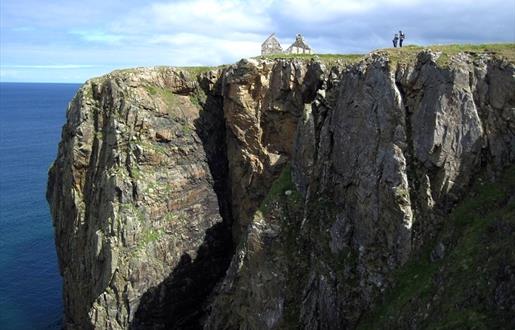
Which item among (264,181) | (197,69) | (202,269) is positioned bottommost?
(202,269)

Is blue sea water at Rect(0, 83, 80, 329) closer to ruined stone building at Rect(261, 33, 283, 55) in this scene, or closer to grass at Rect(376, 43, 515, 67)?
ruined stone building at Rect(261, 33, 283, 55)

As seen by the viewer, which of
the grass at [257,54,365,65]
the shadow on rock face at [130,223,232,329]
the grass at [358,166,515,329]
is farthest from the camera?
the shadow on rock face at [130,223,232,329]

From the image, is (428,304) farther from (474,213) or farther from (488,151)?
(488,151)

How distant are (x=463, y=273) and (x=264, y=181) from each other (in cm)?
2404

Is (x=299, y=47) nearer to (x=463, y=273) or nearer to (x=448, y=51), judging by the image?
(x=448, y=51)

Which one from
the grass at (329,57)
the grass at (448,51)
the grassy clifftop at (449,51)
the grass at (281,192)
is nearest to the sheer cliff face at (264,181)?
the grass at (281,192)

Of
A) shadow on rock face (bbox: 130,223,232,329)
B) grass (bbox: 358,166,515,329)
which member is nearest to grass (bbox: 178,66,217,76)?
shadow on rock face (bbox: 130,223,232,329)

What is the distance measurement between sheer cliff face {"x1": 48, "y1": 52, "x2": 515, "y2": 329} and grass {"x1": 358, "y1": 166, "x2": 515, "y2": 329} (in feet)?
3.88

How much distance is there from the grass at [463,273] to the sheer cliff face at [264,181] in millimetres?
1182

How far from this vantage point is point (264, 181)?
4900 centimetres

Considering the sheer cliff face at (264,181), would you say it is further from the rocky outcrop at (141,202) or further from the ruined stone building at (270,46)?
the ruined stone building at (270,46)

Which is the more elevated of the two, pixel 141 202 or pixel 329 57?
pixel 329 57

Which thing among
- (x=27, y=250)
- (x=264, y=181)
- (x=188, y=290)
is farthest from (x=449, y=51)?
(x=27, y=250)

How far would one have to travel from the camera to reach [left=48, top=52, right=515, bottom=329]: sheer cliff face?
32.8 meters
